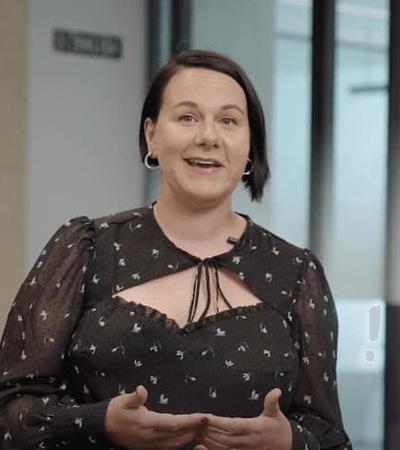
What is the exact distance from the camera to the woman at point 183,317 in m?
1.60

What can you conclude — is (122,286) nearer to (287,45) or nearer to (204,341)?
(204,341)

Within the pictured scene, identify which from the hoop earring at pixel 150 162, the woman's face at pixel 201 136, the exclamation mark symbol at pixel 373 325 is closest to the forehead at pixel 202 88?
the woman's face at pixel 201 136

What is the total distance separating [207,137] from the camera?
1.66 meters

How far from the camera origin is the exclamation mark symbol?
4.05 metres

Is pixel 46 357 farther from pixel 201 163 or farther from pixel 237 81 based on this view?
pixel 237 81

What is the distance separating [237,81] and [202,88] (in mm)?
67

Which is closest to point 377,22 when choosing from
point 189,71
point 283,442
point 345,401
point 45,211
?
point 345,401

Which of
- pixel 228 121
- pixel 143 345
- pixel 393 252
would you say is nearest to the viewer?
pixel 143 345

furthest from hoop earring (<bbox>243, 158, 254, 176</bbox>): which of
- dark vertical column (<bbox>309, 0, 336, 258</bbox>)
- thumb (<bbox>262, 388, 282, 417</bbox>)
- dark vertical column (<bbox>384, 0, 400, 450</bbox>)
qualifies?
dark vertical column (<bbox>309, 0, 336, 258</bbox>)

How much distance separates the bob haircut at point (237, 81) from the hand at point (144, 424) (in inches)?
18.2

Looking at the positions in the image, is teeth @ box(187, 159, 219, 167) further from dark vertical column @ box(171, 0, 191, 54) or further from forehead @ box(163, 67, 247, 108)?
dark vertical column @ box(171, 0, 191, 54)

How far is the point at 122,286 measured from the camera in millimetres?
Answer: 1693

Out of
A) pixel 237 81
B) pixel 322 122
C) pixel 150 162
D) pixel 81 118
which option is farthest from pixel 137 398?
pixel 81 118

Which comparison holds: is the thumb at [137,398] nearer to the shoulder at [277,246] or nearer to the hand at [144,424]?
the hand at [144,424]
